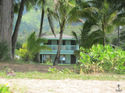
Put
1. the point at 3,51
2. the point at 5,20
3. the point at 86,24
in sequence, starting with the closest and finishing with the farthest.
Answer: the point at 3,51, the point at 5,20, the point at 86,24

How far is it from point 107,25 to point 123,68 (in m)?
7.77

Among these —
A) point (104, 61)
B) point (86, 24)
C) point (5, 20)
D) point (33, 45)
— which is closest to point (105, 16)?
point (86, 24)

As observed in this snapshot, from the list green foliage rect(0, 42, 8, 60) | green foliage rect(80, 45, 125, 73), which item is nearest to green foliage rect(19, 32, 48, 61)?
green foliage rect(0, 42, 8, 60)

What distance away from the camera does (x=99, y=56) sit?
27.5 ft

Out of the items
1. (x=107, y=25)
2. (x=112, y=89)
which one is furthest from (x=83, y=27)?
(x=112, y=89)

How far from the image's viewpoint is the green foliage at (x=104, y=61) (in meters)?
8.13

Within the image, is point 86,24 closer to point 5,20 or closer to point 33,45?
point 33,45

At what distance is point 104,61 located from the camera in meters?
8.27

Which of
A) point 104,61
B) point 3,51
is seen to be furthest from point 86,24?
point 104,61

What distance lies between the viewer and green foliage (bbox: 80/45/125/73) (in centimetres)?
813

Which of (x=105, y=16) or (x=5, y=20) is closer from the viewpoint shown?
(x=5, y=20)

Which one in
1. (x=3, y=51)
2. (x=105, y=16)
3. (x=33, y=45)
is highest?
(x=105, y=16)

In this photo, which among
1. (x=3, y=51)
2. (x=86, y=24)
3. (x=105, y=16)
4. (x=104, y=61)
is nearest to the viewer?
(x=104, y=61)

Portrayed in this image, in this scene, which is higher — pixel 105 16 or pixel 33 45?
pixel 105 16
